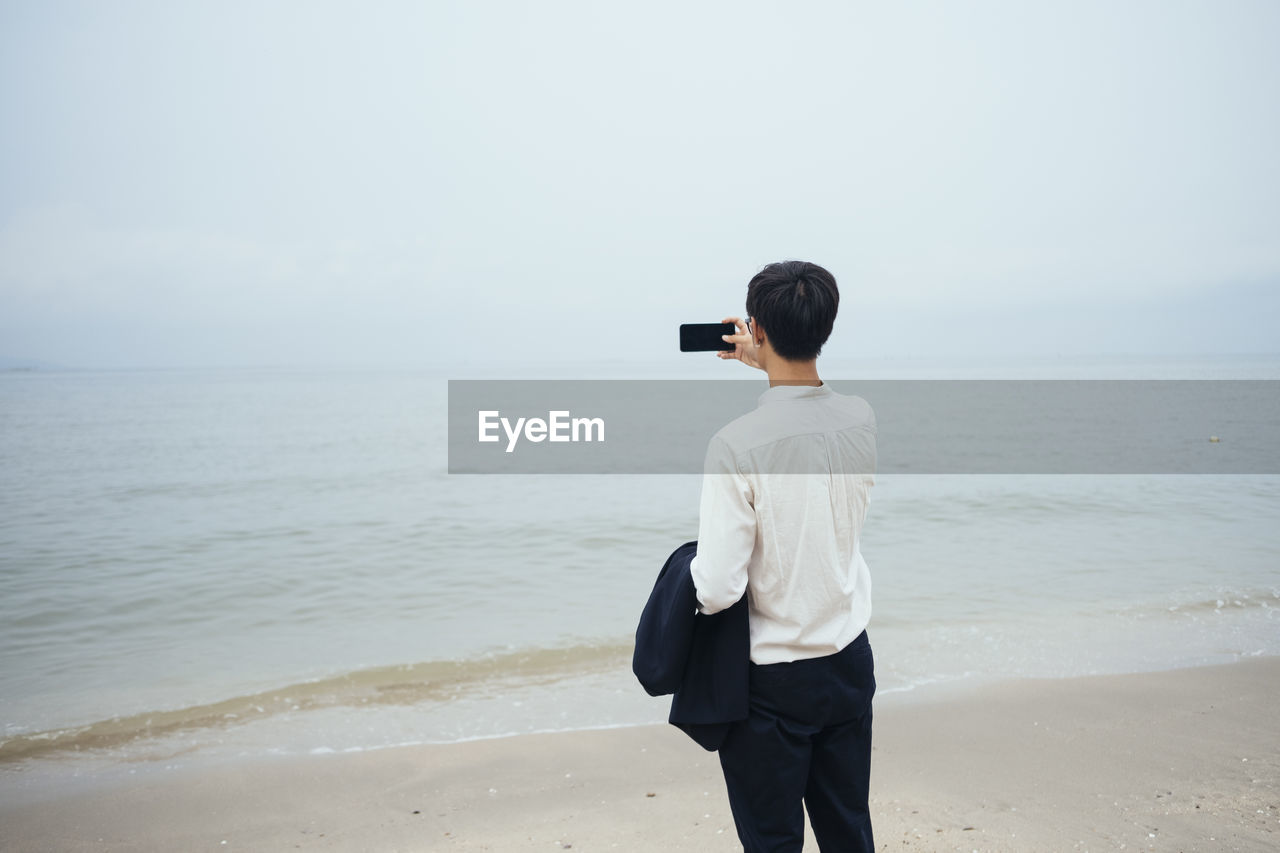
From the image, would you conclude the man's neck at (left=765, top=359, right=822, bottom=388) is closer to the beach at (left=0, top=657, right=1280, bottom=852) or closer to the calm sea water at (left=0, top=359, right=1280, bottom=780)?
the beach at (left=0, top=657, right=1280, bottom=852)

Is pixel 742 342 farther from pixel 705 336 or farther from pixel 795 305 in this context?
pixel 795 305

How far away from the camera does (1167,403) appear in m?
35.7

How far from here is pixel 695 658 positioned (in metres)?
1.78

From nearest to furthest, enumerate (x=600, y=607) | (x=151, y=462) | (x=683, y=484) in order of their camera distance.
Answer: (x=600, y=607) → (x=683, y=484) → (x=151, y=462)

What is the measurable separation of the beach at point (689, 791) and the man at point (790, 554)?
1.49m

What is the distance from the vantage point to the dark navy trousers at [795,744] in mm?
1775

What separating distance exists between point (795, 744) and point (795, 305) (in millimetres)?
924

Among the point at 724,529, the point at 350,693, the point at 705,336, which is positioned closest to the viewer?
the point at 724,529

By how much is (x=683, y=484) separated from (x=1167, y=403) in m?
29.8

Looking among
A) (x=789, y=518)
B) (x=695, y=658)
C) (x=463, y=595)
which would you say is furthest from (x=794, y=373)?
(x=463, y=595)

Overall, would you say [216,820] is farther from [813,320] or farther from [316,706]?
[813,320]

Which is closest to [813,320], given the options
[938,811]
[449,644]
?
[938,811]

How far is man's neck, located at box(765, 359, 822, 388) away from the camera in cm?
177

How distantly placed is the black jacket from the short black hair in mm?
519
